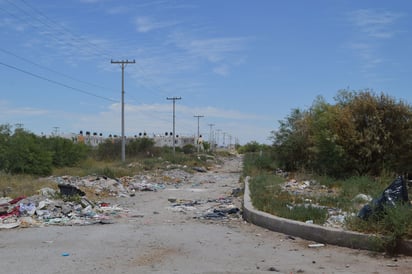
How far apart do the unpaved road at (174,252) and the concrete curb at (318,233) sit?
0.52ft

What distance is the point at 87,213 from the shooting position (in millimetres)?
14094

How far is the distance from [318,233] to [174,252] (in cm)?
267

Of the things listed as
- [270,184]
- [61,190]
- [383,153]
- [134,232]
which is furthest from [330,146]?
[134,232]

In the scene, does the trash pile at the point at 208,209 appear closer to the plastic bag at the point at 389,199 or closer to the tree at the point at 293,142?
Result: the plastic bag at the point at 389,199

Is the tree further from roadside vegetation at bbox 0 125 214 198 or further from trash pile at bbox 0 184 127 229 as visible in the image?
trash pile at bbox 0 184 127 229

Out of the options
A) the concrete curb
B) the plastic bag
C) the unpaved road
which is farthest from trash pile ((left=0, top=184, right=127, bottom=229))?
the plastic bag

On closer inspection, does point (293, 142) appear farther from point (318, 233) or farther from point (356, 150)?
point (318, 233)

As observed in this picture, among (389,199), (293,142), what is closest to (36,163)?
(293,142)

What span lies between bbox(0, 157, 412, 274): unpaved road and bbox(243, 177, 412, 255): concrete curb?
160mm

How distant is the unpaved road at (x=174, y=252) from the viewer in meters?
7.21

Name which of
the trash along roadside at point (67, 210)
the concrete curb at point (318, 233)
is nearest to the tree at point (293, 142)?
the trash along roadside at point (67, 210)

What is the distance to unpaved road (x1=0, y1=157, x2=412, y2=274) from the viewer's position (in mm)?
7207

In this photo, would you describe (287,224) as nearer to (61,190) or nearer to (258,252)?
(258,252)

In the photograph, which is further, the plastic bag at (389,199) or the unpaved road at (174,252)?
the plastic bag at (389,199)
